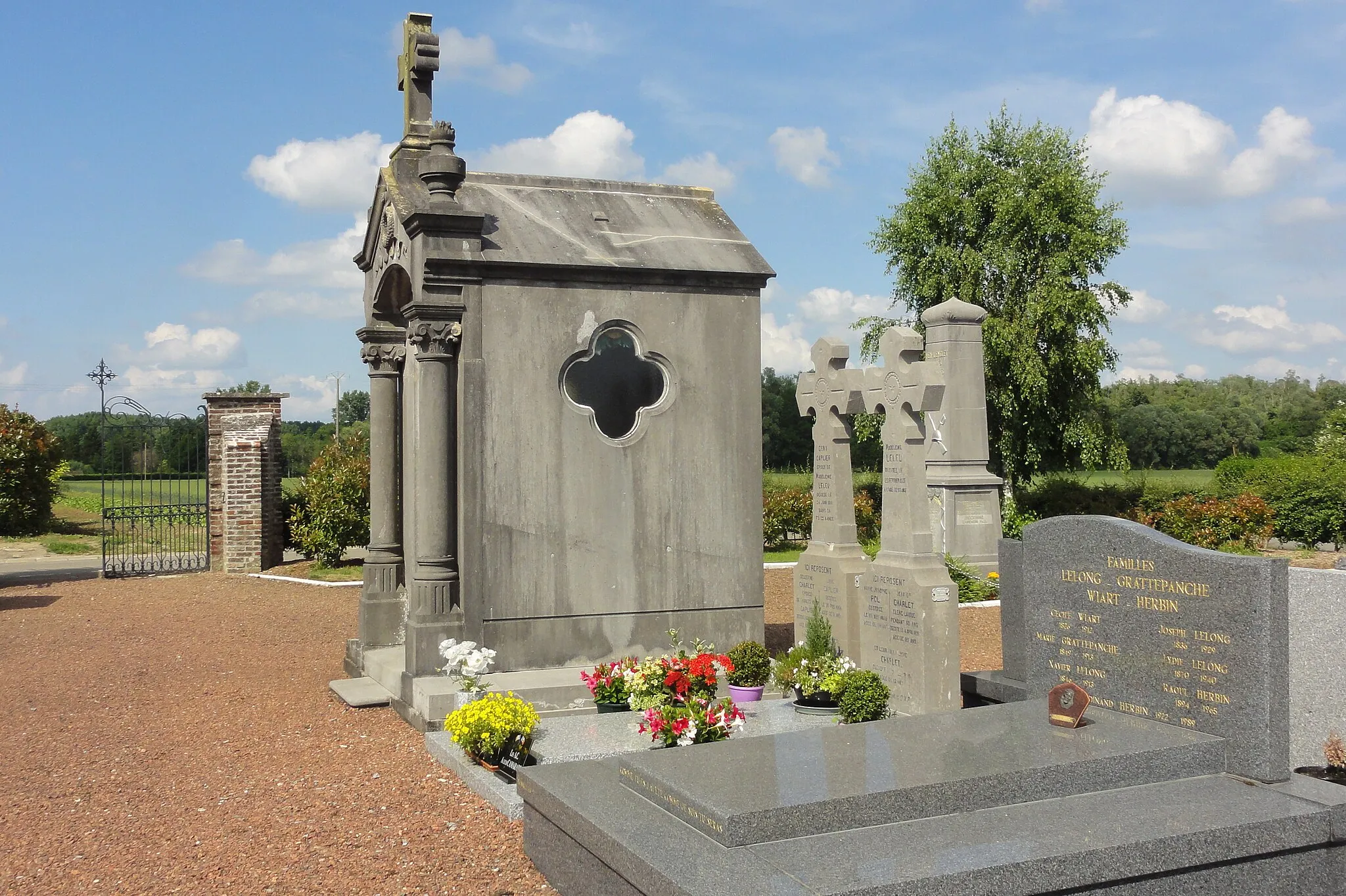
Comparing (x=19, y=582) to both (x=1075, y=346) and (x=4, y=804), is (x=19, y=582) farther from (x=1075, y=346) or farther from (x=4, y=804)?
(x=1075, y=346)

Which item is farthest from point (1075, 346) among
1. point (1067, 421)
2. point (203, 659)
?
point (203, 659)

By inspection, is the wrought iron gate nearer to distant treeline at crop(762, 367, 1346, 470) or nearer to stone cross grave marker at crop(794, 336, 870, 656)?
stone cross grave marker at crop(794, 336, 870, 656)

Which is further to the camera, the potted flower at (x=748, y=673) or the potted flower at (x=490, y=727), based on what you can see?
the potted flower at (x=748, y=673)

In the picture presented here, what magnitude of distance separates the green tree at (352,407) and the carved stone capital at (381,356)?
176 feet

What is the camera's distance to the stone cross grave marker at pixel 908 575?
25.2 ft

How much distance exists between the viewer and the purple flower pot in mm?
8344

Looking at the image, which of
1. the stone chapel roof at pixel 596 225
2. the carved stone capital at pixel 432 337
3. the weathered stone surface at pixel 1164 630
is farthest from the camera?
the stone chapel roof at pixel 596 225

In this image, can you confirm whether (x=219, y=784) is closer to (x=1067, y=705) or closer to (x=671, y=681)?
(x=671, y=681)

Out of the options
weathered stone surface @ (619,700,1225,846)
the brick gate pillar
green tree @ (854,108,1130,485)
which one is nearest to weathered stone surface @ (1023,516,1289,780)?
weathered stone surface @ (619,700,1225,846)

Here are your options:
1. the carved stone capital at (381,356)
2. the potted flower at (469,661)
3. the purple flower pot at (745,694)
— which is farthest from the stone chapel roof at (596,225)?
the purple flower pot at (745,694)

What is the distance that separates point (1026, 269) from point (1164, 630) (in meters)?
22.6

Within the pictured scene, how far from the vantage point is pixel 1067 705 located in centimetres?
→ 562

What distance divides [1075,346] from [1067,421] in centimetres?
203

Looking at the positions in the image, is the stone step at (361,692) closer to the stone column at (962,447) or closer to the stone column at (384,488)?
the stone column at (384,488)
